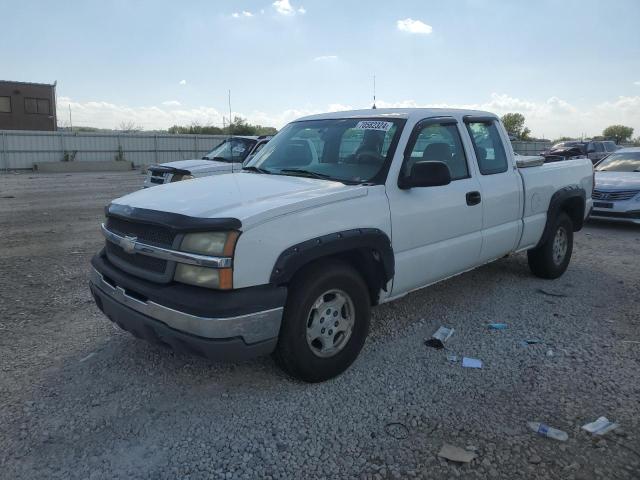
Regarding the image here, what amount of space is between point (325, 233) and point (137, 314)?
4.32 feet

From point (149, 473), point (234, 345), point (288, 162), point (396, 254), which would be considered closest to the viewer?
point (149, 473)

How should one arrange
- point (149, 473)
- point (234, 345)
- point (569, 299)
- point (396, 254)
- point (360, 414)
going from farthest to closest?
point (569, 299) < point (396, 254) < point (360, 414) < point (234, 345) < point (149, 473)

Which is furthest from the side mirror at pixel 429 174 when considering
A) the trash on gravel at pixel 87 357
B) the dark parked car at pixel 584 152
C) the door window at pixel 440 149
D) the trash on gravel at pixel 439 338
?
the dark parked car at pixel 584 152

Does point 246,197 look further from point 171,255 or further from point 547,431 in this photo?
point 547,431

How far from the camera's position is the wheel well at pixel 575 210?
627 cm

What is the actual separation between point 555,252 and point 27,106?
4856 centimetres

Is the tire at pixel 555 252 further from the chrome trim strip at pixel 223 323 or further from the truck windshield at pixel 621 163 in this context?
the truck windshield at pixel 621 163

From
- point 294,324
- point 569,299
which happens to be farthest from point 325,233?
point 569,299

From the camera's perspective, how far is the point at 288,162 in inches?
179

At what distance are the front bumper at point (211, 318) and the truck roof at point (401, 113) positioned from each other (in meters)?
2.08

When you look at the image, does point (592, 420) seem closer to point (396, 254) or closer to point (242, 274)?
point (396, 254)

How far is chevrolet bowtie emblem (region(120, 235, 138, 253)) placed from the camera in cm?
334

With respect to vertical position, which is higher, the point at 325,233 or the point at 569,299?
the point at 325,233

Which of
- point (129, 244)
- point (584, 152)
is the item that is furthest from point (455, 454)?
point (584, 152)
